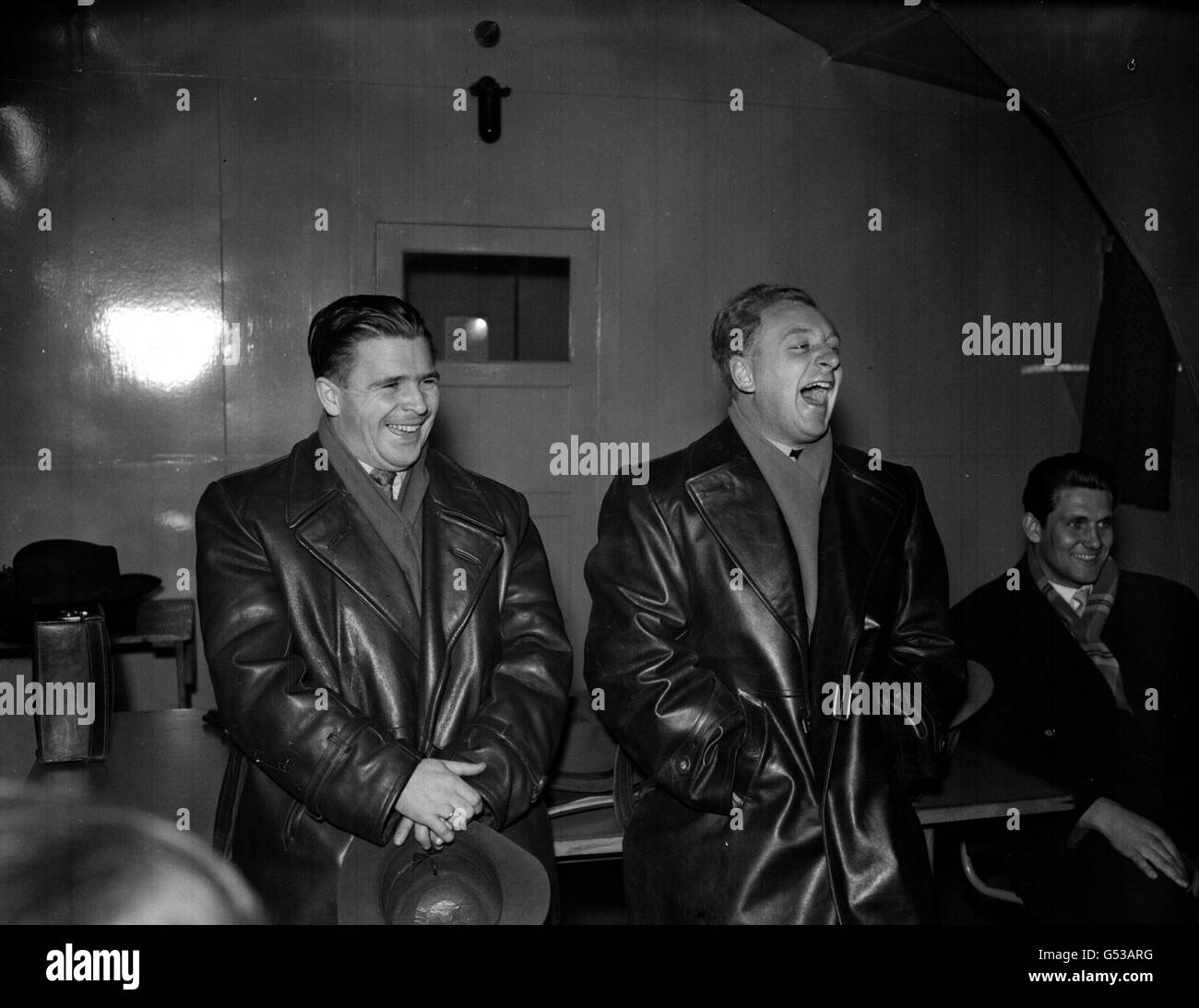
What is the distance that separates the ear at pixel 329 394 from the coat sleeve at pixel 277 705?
0.79ft

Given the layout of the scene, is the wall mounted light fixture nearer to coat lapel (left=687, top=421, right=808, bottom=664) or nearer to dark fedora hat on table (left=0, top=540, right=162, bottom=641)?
dark fedora hat on table (left=0, top=540, right=162, bottom=641)

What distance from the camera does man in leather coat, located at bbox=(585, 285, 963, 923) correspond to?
6.44 feet

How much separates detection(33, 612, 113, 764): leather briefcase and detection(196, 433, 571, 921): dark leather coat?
34 centimetres

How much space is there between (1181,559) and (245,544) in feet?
11.4

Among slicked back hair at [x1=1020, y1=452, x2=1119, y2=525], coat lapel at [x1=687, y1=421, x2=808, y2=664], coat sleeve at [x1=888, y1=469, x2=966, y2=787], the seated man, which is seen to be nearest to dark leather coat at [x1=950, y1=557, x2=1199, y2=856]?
the seated man

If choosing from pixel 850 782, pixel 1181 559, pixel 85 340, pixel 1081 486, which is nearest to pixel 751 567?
pixel 850 782

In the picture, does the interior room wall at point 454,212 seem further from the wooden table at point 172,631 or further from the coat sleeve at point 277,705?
the coat sleeve at point 277,705

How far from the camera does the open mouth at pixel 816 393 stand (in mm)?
2008

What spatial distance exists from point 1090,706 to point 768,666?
3.26ft

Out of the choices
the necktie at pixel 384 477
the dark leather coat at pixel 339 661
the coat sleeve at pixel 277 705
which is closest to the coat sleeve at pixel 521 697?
the dark leather coat at pixel 339 661

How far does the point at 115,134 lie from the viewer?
4.18 metres

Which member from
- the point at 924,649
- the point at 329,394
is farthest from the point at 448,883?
the point at 924,649

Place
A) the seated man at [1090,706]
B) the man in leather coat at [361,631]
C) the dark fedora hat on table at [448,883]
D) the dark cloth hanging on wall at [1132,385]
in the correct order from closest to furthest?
1. the dark fedora hat on table at [448,883]
2. the man in leather coat at [361,631]
3. the seated man at [1090,706]
4. the dark cloth hanging on wall at [1132,385]
